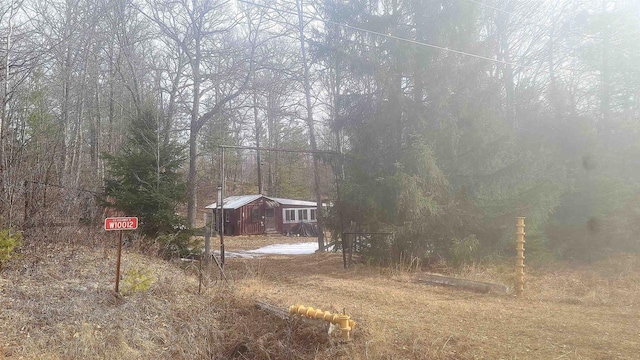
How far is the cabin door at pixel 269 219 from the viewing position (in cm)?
2850

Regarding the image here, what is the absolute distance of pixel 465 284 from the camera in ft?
30.3

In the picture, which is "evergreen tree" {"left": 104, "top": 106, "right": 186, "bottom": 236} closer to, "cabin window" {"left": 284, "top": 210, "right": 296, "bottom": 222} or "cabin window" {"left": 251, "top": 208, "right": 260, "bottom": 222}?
"cabin window" {"left": 251, "top": 208, "right": 260, "bottom": 222}

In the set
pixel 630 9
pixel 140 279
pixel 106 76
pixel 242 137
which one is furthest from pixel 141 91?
pixel 630 9

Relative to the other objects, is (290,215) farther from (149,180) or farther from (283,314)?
(283,314)

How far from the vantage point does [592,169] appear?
13.7 metres

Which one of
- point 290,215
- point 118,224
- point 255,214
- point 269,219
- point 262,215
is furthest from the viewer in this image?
point 290,215

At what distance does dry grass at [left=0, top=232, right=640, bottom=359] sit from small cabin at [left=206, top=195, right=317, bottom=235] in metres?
17.2

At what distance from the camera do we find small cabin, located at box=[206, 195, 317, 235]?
90.1ft

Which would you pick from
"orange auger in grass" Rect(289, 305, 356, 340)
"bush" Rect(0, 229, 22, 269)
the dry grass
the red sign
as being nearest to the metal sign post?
the red sign

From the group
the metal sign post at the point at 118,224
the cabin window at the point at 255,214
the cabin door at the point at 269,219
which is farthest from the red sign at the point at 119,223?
the cabin door at the point at 269,219

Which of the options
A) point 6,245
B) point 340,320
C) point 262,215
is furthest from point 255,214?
point 340,320

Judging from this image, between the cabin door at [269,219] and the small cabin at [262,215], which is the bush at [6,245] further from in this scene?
the cabin door at [269,219]

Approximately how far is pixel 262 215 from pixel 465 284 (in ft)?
65.9

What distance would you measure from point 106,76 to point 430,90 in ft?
50.7
